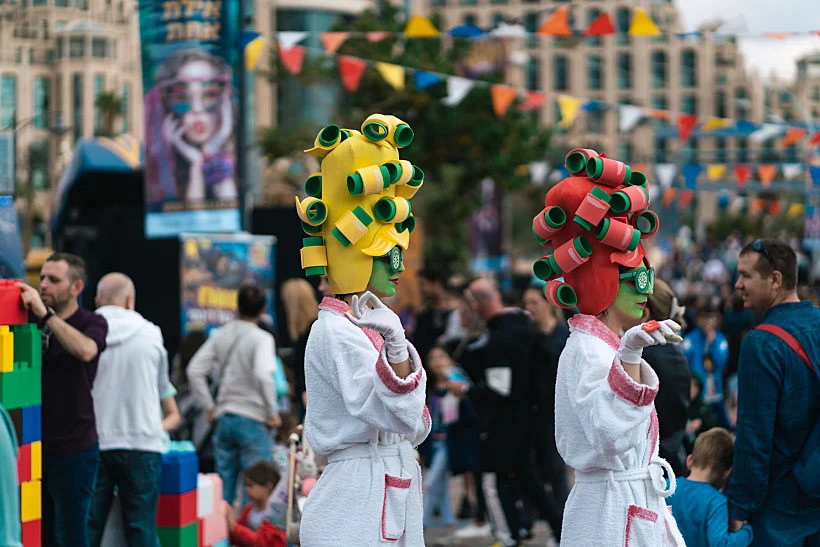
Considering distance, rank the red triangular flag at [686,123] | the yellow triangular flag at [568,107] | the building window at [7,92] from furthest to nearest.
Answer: the red triangular flag at [686,123]
the yellow triangular flag at [568,107]
the building window at [7,92]

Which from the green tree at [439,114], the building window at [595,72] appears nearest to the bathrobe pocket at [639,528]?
the green tree at [439,114]

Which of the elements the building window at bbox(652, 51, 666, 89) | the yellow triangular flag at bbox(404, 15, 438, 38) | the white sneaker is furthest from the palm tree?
the building window at bbox(652, 51, 666, 89)

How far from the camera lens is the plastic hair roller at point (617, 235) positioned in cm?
430

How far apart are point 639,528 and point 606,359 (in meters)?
0.58

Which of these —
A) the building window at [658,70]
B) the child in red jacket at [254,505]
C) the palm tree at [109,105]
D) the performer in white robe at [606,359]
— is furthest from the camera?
the building window at [658,70]

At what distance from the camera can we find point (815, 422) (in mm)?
5152

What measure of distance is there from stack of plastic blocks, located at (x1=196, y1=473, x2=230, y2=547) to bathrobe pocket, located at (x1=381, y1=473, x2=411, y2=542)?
9.13ft

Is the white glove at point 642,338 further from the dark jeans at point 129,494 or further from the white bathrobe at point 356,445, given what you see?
the dark jeans at point 129,494

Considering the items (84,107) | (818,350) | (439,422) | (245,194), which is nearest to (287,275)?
(245,194)

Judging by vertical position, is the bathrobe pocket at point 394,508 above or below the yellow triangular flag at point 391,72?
below

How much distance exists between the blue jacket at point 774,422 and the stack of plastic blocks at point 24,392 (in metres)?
2.95

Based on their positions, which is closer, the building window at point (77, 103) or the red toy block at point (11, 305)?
the red toy block at point (11, 305)

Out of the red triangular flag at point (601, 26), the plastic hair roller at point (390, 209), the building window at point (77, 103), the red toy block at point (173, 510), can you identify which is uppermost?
the building window at point (77, 103)

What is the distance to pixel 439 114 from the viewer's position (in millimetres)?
23250
